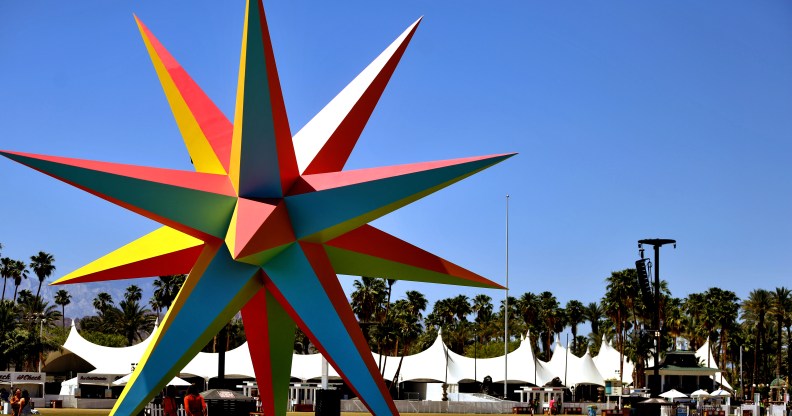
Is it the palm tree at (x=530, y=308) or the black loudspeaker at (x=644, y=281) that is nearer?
the black loudspeaker at (x=644, y=281)

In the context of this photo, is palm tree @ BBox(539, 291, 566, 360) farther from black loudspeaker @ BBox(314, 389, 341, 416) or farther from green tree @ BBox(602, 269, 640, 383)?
black loudspeaker @ BBox(314, 389, 341, 416)

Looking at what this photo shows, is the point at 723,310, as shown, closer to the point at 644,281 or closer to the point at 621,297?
the point at 621,297

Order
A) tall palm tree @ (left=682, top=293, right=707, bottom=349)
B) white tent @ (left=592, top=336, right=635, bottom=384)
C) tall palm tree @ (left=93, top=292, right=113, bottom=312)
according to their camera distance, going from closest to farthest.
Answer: white tent @ (left=592, top=336, right=635, bottom=384), tall palm tree @ (left=682, top=293, right=707, bottom=349), tall palm tree @ (left=93, top=292, right=113, bottom=312)

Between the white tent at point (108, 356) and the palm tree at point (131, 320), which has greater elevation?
the palm tree at point (131, 320)

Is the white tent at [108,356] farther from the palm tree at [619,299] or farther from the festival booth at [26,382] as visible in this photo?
the palm tree at [619,299]

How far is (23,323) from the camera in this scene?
11544 centimetres

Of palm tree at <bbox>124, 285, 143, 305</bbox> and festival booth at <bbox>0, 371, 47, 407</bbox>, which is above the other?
palm tree at <bbox>124, 285, 143, 305</bbox>

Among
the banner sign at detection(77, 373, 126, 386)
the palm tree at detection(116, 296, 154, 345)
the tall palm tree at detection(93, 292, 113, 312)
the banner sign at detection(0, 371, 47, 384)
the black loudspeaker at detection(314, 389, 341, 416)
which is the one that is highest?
the tall palm tree at detection(93, 292, 113, 312)

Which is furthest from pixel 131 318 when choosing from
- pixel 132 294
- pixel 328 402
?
pixel 328 402

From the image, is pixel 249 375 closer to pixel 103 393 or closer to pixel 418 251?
pixel 103 393

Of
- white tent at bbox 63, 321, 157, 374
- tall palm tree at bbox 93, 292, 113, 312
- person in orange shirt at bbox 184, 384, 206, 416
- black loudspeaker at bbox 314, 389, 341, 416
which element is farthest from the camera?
tall palm tree at bbox 93, 292, 113, 312

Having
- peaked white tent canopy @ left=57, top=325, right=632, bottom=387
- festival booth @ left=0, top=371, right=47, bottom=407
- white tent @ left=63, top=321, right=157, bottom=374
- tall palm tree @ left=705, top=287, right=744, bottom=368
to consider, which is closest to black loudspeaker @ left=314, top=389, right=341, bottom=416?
festival booth @ left=0, top=371, right=47, bottom=407

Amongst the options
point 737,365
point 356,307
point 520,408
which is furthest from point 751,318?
point 520,408

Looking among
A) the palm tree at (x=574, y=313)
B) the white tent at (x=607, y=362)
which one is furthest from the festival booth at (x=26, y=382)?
the palm tree at (x=574, y=313)
